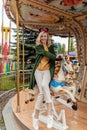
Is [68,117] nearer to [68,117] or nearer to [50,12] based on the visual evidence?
[68,117]

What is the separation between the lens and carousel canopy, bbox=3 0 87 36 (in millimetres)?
6285

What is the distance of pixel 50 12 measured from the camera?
729 cm

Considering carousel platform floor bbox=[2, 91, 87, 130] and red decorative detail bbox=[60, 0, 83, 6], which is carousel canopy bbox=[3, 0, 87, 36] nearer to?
red decorative detail bbox=[60, 0, 83, 6]

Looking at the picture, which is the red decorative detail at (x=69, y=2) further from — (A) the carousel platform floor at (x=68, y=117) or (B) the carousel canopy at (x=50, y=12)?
(A) the carousel platform floor at (x=68, y=117)

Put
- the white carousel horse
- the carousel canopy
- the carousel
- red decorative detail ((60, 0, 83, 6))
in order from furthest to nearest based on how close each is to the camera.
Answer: the carousel canopy, red decorative detail ((60, 0, 83, 6)), the carousel, the white carousel horse

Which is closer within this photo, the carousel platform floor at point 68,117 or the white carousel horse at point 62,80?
the white carousel horse at point 62,80

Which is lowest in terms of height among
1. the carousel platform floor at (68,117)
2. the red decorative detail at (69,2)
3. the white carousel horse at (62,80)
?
the carousel platform floor at (68,117)

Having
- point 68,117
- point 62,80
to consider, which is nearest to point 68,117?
point 68,117

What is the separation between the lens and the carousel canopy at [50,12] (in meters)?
6.29

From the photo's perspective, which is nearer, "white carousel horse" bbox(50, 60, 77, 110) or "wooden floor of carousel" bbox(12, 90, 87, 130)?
"white carousel horse" bbox(50, 60, 77, 110)

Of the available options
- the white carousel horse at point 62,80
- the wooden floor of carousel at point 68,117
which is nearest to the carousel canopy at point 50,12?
the white carousel horse at point 62,80

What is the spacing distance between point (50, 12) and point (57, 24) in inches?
75.3

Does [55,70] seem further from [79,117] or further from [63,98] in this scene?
[63,98]

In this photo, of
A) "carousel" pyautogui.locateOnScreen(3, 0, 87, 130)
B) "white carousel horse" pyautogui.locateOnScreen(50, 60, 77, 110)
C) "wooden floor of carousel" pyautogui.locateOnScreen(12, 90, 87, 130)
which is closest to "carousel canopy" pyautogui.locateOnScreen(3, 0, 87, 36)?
"carousel" pyautogui.locateOnScreen(3, 0, 87, 130)
